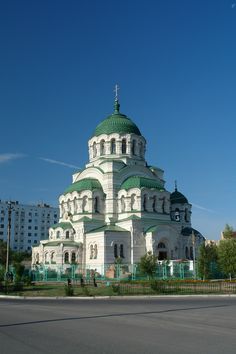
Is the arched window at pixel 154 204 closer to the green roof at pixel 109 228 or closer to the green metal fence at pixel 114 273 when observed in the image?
the green roof at pixel 109 228

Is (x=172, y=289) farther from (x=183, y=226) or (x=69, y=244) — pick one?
(x=183, y=226)

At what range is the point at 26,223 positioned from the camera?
290 feet

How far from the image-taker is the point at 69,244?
40.0 m

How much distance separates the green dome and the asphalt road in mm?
34524

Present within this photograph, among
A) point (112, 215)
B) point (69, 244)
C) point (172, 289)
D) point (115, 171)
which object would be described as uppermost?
point (115, 171)

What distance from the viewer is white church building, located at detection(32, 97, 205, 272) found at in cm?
3941

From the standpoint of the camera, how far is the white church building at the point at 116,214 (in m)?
39.4

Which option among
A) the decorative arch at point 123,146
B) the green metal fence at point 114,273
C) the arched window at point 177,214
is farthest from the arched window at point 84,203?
the arched window at point 177,214

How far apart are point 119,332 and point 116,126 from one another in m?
38.8

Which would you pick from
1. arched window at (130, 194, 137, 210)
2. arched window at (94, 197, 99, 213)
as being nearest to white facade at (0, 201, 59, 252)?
arched window at (94, 197, 99, 213)

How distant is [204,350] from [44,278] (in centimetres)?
2967

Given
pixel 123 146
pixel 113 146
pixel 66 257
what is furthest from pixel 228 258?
pixel 113 146

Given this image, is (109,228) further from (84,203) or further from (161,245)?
(161,245)

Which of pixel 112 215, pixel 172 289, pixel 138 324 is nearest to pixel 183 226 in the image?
pixel 112 215
